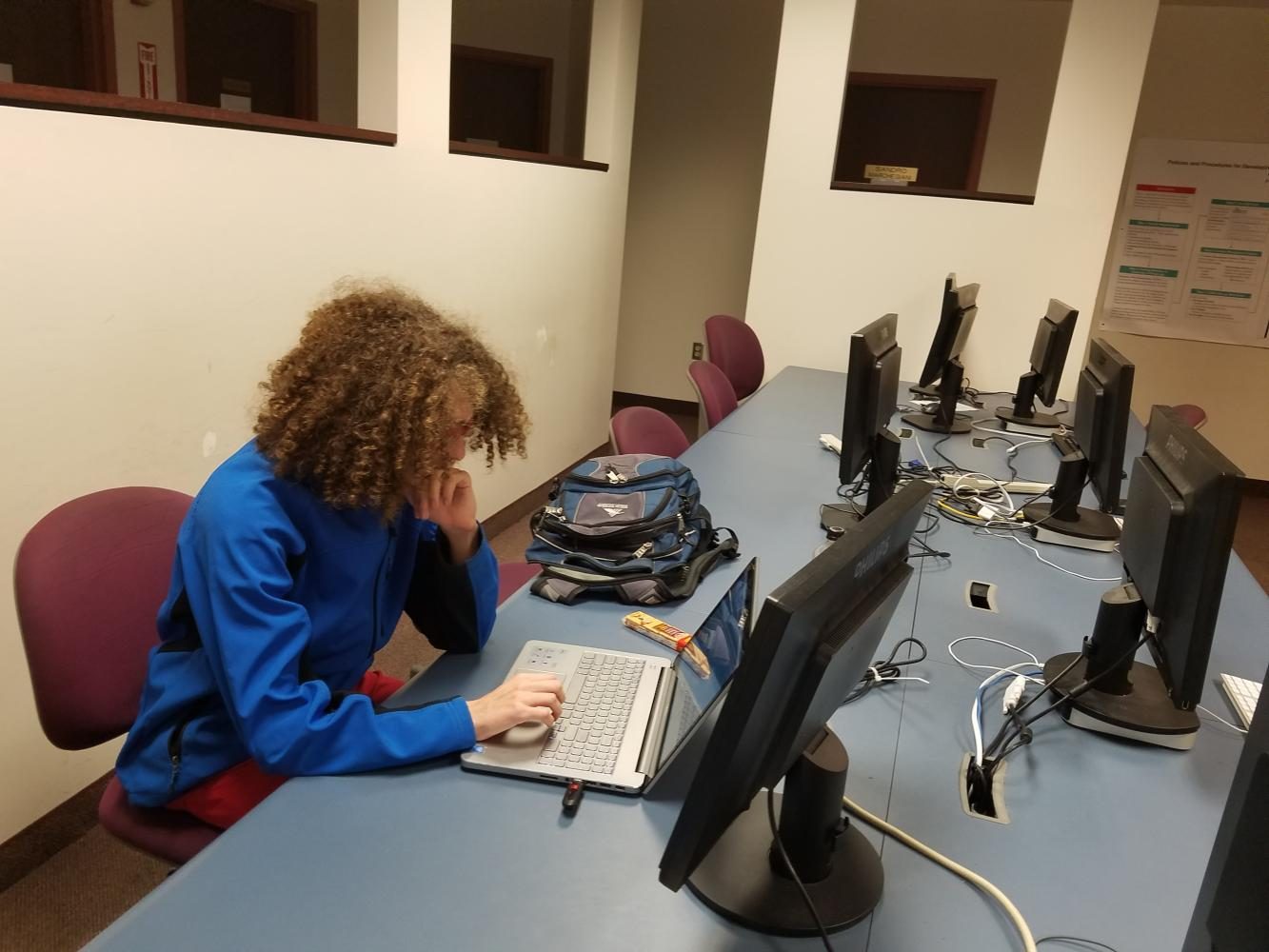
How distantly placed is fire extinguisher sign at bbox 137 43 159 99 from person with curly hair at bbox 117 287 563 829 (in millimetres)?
3229

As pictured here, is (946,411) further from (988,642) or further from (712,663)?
(712,663)

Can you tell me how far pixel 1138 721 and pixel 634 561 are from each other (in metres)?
0.83

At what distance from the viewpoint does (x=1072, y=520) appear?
7.05ft

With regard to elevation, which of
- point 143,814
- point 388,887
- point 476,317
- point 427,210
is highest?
point 427,210

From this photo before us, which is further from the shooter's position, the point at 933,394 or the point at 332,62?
the point at 332,62

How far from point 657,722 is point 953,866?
393 millimetres

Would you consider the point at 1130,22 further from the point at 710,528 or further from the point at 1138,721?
the point at 1138,721

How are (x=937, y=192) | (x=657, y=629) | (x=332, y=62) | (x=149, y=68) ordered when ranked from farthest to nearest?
(x=332, y=62)
(x=937, y=192)
(x=149, y=68)
(x=657, y=629)

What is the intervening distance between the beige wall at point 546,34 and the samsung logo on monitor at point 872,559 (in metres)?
4.81

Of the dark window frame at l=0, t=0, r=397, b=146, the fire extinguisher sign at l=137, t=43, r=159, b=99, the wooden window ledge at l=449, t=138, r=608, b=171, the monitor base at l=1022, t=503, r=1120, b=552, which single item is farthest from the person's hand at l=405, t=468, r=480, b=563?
the fire extinguisher sign at l=137, t=43, r=159, b=99

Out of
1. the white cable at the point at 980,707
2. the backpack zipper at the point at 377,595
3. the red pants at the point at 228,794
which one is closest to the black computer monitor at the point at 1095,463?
the white cable at the point at 980,707

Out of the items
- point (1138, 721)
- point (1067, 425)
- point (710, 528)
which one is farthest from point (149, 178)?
point (1067, 425)

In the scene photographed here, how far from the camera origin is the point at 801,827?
96 cm

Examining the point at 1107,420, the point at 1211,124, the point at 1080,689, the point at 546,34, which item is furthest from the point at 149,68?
the point at 1211,124
